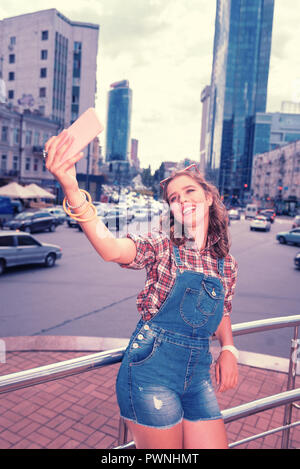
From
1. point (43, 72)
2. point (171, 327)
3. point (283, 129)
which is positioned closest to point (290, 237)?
point (171, 327)

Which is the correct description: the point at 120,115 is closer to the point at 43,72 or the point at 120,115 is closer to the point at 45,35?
the point at 43,72

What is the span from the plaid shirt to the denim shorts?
11 centimetres

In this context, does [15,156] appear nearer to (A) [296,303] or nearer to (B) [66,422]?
(A) [296,303]

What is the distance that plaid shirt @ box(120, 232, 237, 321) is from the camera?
66.5 inches

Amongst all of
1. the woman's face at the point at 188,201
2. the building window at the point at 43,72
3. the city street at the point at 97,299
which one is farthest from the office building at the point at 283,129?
the woman's face at the point at 188,201

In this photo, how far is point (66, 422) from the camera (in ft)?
13.0

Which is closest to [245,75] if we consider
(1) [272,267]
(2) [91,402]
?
(1) [272,267]

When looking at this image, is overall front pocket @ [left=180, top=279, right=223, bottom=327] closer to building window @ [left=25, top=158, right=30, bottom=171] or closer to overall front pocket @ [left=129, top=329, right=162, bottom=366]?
overall front pocket @ [left=129, top=329, right=162, bottom=366]

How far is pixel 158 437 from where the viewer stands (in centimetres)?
155

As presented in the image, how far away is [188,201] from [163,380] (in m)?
0.84

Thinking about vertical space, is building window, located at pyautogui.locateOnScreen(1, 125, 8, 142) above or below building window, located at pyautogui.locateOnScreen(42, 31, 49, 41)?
below

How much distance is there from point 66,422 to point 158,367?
2.88m

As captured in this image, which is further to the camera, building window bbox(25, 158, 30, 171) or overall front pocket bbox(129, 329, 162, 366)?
building window bbox(25, 158, 30, 171)

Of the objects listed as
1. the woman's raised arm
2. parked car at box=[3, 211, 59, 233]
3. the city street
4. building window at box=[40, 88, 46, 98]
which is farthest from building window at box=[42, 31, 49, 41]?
the woman's raised arm
